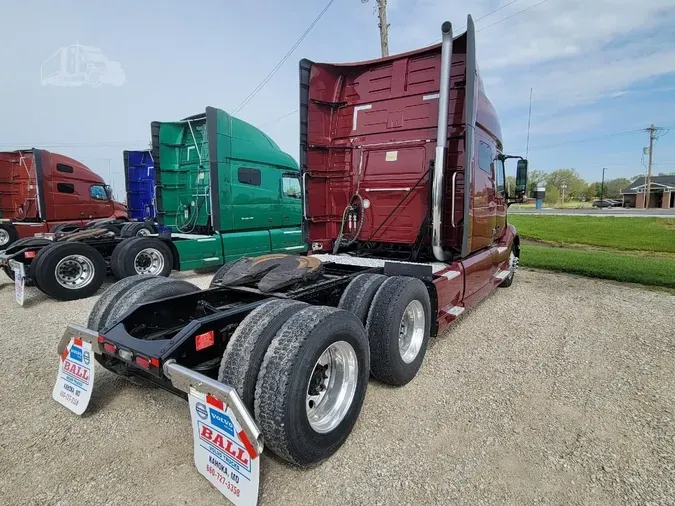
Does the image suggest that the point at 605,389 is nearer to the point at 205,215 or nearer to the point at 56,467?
the point at 56,467

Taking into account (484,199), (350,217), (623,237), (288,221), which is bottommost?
(623,237)

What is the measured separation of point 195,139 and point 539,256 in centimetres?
904

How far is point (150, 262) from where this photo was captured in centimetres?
737

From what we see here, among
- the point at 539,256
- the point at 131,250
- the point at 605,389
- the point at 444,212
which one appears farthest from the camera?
the point at 539,256

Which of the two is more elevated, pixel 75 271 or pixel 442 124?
pixel 442 124

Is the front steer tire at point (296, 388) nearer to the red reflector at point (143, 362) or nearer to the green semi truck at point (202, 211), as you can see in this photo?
the red reflector at point (143, 362)

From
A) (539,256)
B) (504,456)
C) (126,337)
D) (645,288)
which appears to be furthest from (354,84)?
(539,256)

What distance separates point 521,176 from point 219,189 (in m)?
5.68

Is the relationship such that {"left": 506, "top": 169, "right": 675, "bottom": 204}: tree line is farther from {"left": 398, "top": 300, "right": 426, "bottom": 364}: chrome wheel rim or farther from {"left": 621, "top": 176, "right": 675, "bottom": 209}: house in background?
{"left": 398, "top": 300, "right": 426, "bottom": 364}: chrome wheel rim

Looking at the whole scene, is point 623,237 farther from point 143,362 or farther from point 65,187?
point 65,187

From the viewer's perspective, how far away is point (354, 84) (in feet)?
17.3

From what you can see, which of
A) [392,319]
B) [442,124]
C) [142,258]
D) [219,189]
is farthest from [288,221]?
[392,319]

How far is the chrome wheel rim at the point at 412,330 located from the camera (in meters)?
3.50

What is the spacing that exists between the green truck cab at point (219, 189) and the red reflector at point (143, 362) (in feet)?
19.2
